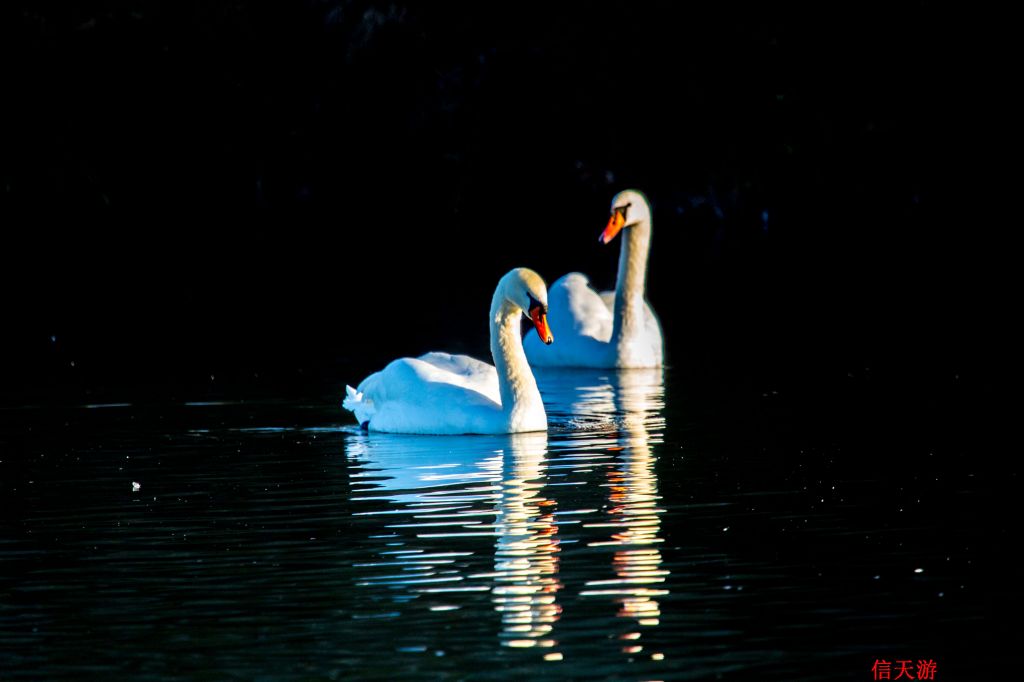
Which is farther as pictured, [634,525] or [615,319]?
[615,319]

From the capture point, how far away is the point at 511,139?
92.2 feet

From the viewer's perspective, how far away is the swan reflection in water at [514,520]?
793 centimetres

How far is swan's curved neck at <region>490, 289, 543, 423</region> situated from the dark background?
9.64 m

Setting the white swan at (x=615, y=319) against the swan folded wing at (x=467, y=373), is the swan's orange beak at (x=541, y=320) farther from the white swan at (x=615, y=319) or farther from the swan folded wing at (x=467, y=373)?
the white swan at (x=615, y=319)

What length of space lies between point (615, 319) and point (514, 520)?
899cm

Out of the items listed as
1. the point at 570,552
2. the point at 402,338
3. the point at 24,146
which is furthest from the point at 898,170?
the point at 570,552

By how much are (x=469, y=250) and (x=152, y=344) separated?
13.2 m

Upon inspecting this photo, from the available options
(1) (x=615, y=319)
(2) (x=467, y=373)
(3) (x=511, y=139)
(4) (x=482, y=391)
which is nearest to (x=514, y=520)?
(4) (x=482, y=391)

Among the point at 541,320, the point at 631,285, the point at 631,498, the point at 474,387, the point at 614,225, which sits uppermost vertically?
the point at 614,225

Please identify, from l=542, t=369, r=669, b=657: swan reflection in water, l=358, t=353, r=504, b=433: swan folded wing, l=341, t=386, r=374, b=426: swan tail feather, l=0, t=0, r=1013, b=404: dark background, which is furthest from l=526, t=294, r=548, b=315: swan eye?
l=0, t=0, r=1013, b=404: dark background

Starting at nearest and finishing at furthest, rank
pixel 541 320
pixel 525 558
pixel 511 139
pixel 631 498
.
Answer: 1. pixel 525 558
2. pixel 631 498
3. pixel 541 320
4. pixel 511 139

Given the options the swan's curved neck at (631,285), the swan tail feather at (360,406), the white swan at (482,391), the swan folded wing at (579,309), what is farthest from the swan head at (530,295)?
the swan folded wing at (579,309)

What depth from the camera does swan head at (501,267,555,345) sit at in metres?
13.0

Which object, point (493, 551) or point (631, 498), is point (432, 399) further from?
point (493, 551)
